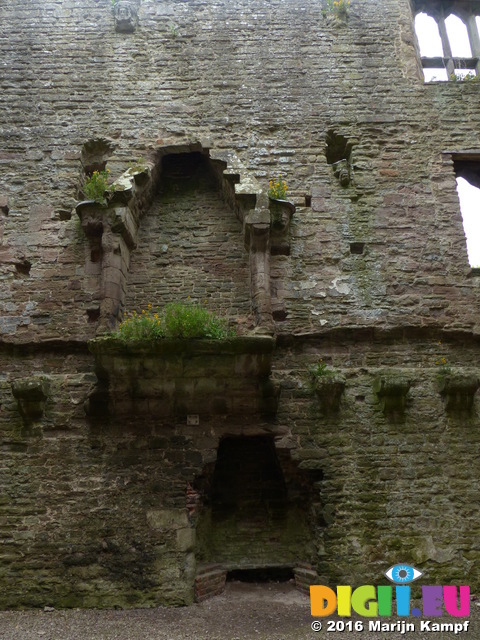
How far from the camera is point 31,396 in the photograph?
6.23 meters

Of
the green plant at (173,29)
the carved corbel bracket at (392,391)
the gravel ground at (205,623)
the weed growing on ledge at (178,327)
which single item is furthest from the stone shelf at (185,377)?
the green plant at (173,29)

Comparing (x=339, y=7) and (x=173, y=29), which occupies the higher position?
(x=339, y=7)

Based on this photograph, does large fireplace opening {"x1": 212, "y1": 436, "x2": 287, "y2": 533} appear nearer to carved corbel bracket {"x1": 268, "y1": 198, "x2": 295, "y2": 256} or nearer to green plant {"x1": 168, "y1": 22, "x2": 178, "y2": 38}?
carved corbel bracket {"x1": 268, "y1": 198, "x2": 295, "y2": 256}

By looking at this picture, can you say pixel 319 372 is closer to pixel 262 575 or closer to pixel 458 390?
pixel 458 390

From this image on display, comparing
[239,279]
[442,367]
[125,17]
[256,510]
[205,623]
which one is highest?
[125,17]

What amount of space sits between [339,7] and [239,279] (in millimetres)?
5314

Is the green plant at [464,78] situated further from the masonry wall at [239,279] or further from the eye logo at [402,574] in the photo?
the eye logo at [402,574]

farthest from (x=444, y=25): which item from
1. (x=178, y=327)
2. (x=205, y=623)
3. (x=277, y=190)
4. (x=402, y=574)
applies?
(x=205, y=623)

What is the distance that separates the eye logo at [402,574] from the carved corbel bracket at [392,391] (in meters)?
1.66

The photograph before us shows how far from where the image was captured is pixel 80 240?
24.0 ft

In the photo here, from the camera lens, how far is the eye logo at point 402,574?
5.63 m

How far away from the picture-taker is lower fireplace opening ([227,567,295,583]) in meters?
6.25

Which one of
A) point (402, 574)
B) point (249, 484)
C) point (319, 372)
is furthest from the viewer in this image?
point (249, 484)

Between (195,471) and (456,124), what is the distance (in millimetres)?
6359
